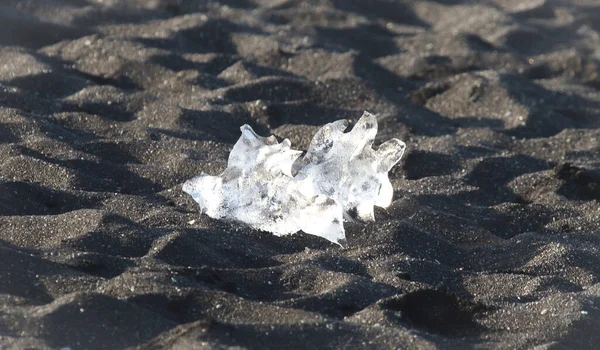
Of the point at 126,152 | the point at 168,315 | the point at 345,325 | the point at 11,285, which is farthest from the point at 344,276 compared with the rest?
the point at 126,152

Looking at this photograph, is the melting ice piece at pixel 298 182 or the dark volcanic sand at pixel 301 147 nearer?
the dark volcanic sand at pixel 301 147

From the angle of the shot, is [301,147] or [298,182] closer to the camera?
[298,182]

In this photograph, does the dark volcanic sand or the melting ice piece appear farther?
the melting ice piece

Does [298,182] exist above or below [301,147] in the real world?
above
